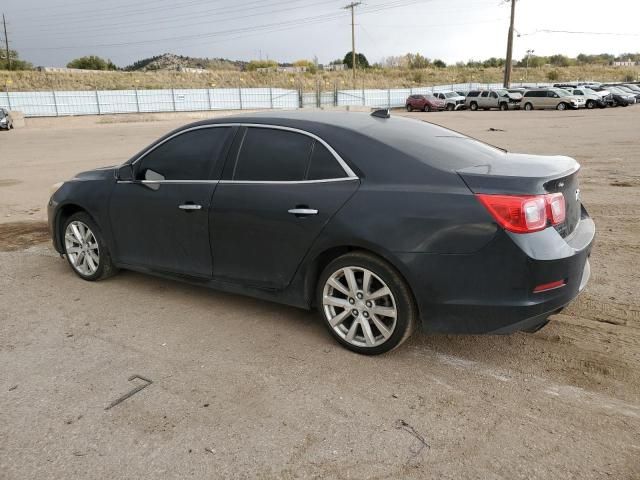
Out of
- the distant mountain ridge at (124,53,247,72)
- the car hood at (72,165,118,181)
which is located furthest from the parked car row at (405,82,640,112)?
the distant mountain ridge at (124,53,247,72)

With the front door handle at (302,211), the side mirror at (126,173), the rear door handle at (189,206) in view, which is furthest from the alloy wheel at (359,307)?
the side mirror at (126,173)

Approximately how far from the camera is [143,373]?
3678mm

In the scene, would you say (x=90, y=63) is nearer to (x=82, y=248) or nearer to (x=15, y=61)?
(x=15, y=61)

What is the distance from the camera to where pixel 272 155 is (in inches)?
165

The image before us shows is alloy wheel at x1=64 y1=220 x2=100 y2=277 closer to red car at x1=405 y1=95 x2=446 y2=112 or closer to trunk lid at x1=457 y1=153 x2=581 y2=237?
trunk lid at x1=457 y1=153 x2=581 y2=237

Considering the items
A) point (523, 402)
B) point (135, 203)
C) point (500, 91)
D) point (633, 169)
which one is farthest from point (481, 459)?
point (500, 91)

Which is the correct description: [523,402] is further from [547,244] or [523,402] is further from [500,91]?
[500,91]

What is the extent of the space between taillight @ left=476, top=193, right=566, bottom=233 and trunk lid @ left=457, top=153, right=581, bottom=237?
4 centimetres

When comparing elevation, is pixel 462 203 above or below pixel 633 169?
above

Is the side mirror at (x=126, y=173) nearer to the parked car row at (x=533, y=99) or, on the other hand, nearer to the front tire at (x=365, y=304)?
the front tire at (x=365, y=304)

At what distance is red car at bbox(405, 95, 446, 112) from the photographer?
44906 mm

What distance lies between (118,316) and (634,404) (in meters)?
3.78

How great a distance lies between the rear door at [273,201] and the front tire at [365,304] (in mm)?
303

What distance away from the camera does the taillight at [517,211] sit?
3227mm
